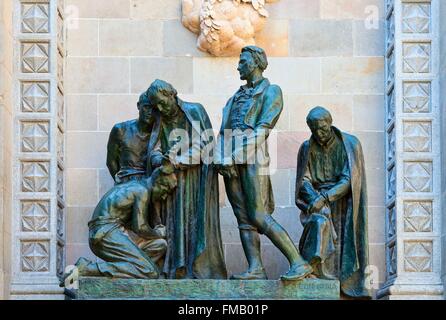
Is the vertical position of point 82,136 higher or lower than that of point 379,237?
higher

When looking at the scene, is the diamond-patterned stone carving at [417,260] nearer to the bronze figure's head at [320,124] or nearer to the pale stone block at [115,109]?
the bronze figure's head at [320,124]

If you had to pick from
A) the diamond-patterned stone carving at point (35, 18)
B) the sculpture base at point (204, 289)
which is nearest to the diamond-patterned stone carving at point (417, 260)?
the sculpture base at point (204, 289)

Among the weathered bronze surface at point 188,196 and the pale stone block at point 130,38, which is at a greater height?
the pale stone block at point 130,38

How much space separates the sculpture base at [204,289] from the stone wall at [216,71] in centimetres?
159

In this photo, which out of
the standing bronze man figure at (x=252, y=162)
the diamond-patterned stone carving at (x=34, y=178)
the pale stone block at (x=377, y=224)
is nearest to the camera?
the standing bronze man figure at (x=252, y=162)

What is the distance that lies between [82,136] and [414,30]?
10.8 feet

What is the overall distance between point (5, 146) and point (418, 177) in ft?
12.4

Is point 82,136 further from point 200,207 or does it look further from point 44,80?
point 200,207

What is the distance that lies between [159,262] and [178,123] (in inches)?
48.6

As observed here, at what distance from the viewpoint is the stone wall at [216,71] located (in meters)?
15.1
